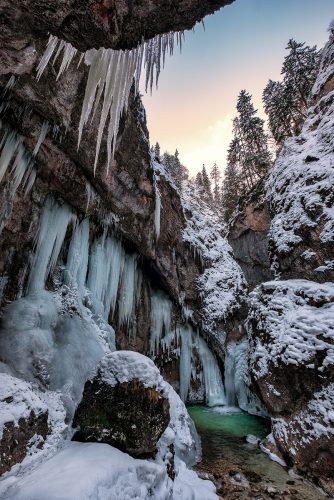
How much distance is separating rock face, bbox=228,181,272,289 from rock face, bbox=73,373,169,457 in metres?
14.7

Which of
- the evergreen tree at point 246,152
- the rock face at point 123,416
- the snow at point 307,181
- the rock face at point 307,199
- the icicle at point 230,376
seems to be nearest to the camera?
the rock face at point 123,416

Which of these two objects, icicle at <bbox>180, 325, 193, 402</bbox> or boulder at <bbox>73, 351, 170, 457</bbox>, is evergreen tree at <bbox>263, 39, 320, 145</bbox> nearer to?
icicle at <bbox>180, 325, 193, 402</bbox>

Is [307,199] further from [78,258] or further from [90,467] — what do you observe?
[90,467]

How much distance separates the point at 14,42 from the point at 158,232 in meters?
9.48

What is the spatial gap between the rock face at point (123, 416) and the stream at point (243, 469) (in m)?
2.15

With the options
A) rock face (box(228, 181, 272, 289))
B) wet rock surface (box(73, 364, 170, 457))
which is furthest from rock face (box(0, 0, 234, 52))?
rock face (box(228, 181, 272, 289))

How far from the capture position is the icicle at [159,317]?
1295 centimetres

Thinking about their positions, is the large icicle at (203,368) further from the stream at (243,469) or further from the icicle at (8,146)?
the icicle at (8,146)

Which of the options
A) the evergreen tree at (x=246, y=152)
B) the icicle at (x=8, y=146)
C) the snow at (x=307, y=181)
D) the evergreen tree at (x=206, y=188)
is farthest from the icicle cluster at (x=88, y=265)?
the evergreen tree at (x=206, y=188)

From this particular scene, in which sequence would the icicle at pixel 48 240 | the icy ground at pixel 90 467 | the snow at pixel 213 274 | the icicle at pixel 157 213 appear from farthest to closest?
the snow at pixel 213 274, the icicle at pixel 157 213, the icicle at pixel 48 240, the icy ground at pixel 90 467

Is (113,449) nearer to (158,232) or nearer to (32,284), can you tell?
(32,284)

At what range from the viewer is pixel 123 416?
4.30 metres

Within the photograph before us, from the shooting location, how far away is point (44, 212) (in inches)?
329

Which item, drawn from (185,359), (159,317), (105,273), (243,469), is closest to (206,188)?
(159,317)
